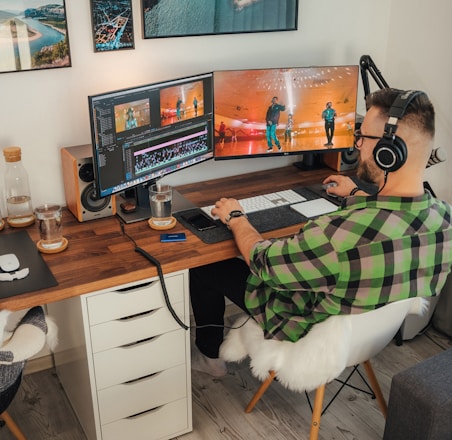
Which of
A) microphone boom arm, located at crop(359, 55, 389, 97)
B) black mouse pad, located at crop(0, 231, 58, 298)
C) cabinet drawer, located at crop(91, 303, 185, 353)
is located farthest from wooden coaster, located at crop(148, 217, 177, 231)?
microphone boom arm, located at crop(359, 55, 389, 97)

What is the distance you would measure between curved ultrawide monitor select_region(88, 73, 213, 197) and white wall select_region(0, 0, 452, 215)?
235 mm

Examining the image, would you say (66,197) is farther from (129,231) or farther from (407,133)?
(407,133)

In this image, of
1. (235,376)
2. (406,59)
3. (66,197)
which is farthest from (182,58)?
(235,376)

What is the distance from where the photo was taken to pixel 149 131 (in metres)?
2.15

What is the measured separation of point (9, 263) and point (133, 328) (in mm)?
420

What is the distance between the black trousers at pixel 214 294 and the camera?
7.09ft

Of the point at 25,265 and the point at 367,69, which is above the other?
the point at 367,69

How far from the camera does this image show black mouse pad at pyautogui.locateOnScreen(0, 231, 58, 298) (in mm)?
1763

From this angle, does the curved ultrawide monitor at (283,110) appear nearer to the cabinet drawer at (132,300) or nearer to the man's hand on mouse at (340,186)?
the man's hand on mouse at (340,186)

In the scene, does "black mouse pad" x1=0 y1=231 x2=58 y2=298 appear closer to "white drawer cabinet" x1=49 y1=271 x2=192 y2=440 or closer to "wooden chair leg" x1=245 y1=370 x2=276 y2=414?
"white drawer cabinet" x1=49 y1=271 x2=192 y2=440

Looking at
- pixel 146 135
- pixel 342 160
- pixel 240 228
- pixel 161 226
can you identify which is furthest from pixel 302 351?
pixel 342 160

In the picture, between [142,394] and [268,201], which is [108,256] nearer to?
[142,394]

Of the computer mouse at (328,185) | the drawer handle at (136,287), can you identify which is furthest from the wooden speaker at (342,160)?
the drawer handle at (136,287)

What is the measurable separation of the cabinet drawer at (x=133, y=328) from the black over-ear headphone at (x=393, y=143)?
80 cm
